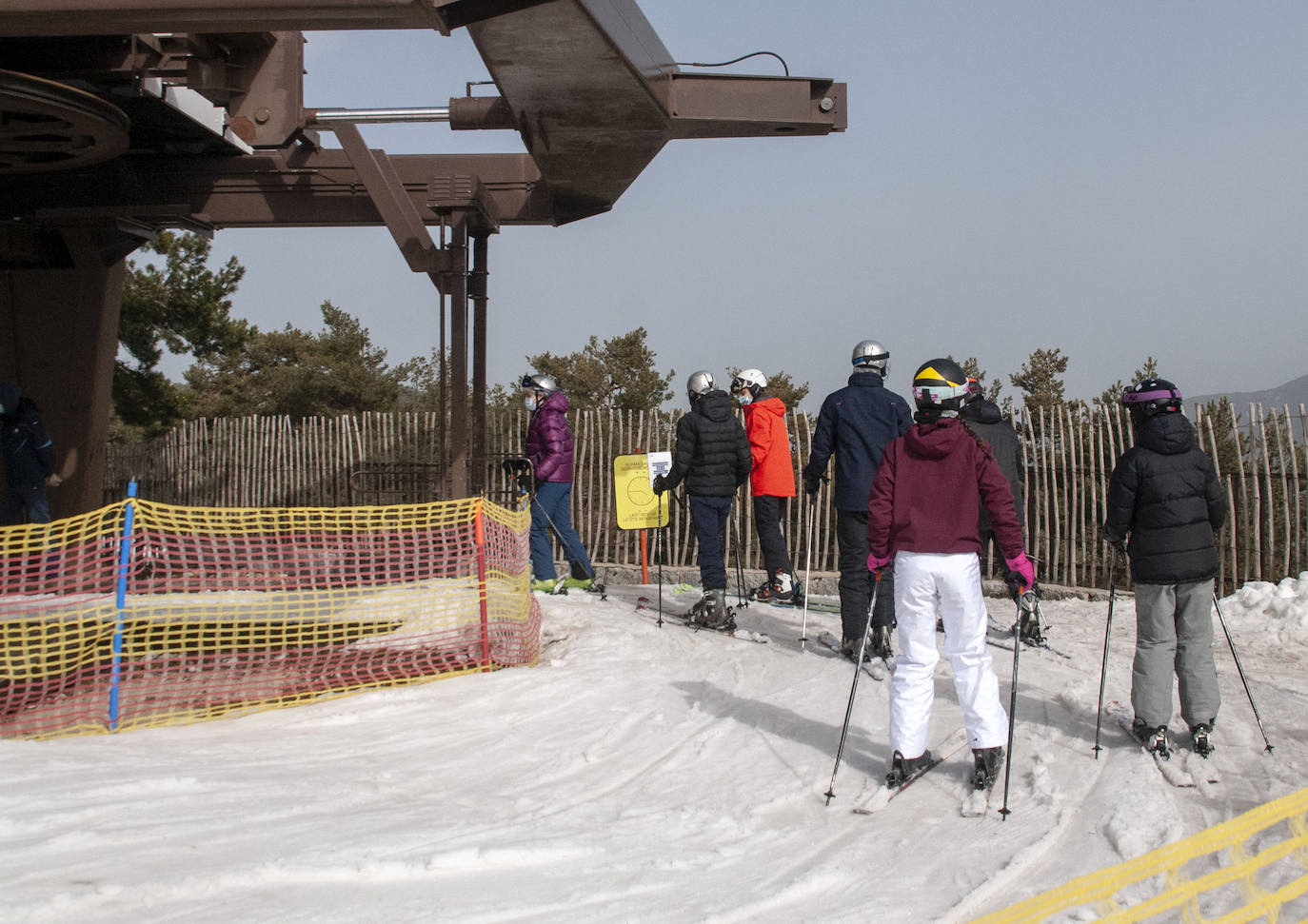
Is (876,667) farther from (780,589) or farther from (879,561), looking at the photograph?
(780,589)

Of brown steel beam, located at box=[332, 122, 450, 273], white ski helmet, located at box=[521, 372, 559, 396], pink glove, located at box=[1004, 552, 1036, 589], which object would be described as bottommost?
pink glove, located at box=[1004, 552, 1036, 589]

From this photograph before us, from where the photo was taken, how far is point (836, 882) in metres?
3.64

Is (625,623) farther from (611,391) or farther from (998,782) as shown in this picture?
(611,391)

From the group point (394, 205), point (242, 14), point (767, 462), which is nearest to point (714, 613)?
point (767, 462)

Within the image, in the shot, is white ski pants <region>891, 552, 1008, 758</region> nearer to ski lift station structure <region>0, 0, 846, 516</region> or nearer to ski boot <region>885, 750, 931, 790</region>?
ski boot <region>885, 750, 931, 790</region>

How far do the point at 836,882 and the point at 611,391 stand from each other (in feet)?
66.5

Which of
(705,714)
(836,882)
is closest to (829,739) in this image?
(705,714)

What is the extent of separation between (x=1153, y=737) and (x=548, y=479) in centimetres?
604

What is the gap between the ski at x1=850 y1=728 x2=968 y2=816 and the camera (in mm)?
4434

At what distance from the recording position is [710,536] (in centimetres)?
855

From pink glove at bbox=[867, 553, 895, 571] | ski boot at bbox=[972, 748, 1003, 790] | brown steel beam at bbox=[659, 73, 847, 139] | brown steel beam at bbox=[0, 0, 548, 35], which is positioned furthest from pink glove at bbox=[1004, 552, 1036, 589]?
brown steel beam at bbox=[659, 73, 847, 139]

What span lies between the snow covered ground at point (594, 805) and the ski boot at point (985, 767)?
0.33 ft

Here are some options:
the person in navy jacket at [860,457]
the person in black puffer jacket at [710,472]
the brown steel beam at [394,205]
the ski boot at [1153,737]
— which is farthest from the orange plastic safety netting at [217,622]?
the ski boot at [1153,737]

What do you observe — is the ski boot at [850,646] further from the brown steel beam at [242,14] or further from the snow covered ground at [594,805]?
the brown steel beam at [242,14]
